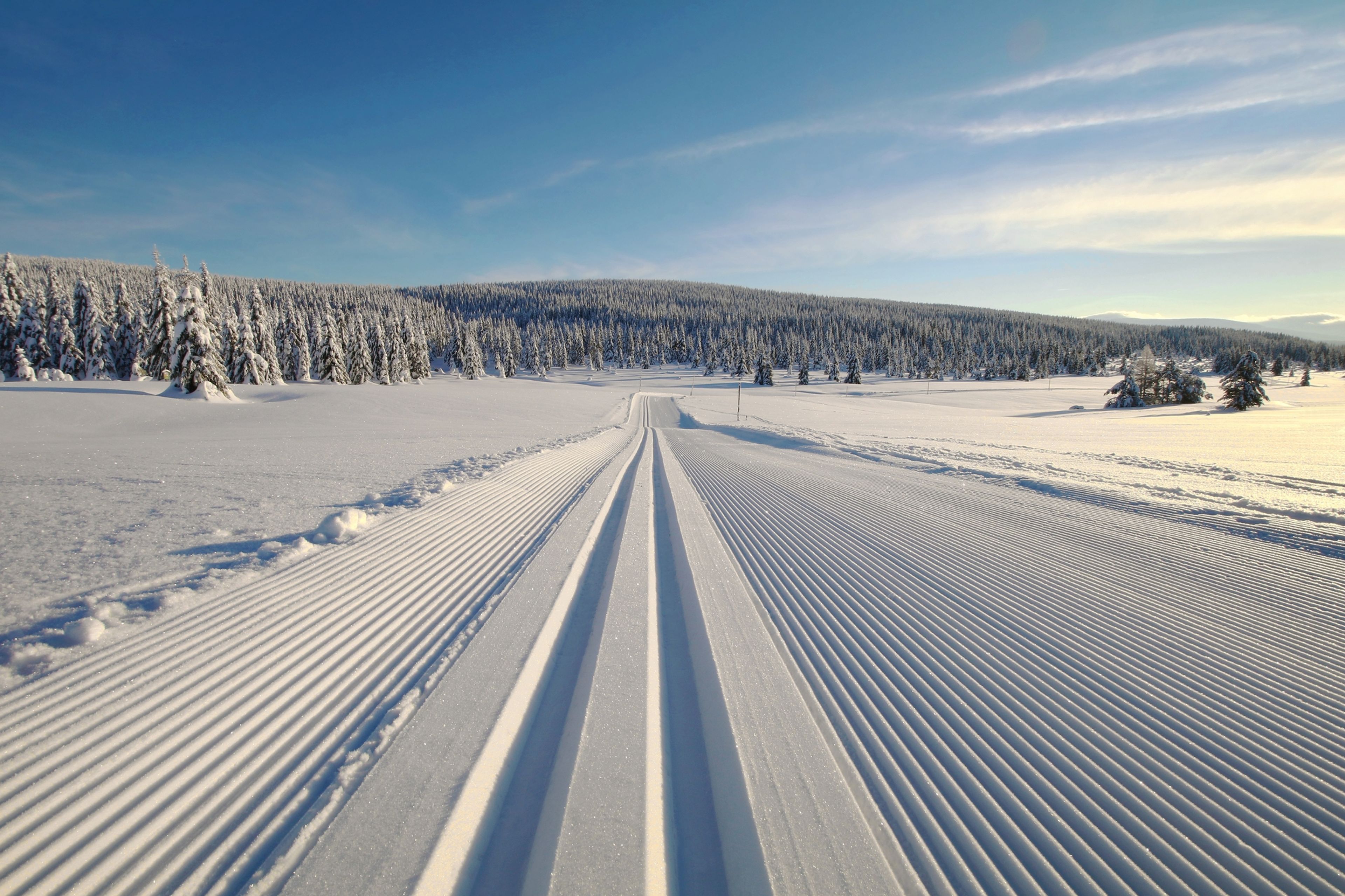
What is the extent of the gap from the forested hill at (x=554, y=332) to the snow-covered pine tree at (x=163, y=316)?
156mm

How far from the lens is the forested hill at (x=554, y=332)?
40.9 m

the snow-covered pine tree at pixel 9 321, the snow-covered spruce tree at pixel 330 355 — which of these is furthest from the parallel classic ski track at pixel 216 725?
the snow-covered pine tree at pixel 9 321

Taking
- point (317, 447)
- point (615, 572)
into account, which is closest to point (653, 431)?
A: point (317, 447)

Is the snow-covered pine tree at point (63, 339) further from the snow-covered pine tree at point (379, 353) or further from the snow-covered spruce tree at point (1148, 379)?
the snow-covered spruce tree at point (1148, 379)

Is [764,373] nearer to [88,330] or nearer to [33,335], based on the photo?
[88,330]

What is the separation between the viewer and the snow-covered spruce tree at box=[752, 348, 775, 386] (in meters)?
80.9

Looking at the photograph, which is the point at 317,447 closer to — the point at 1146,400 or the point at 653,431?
the point at 653,431

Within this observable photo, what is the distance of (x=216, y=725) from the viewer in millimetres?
3164

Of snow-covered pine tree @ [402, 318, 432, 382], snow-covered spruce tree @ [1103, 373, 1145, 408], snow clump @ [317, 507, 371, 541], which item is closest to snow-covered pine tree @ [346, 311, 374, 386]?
snow-covered pine tree @ [402, 318, 432, 382]

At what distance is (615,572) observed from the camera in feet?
20.0

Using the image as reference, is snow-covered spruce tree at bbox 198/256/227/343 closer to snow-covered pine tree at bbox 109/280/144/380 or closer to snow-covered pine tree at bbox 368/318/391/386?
snow-covered pine tree at bbox 109/280/144/380

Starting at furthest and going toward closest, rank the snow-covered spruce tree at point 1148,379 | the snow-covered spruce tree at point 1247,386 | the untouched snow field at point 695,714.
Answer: the snow-covered spruce tree at point 1148,379
the snow-covered spruce tree at point 1247,386
the untouched snow field at point 695,714

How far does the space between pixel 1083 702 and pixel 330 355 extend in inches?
2366

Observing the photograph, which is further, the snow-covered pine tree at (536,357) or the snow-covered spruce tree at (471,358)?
the snow-covered pine tree at (536,357)
